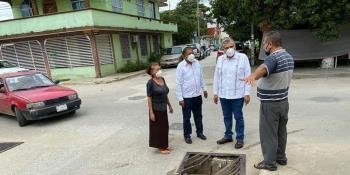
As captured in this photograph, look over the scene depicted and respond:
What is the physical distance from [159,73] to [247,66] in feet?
4.99

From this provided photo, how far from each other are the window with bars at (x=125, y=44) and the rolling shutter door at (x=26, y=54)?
17.8 ft

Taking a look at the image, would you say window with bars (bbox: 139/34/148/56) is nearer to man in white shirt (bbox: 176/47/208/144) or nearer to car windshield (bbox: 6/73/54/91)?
car windshield (bbox: 6/73/54/91)

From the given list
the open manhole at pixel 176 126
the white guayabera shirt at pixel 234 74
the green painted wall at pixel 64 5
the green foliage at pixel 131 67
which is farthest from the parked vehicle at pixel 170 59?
the white guayabera shirt at pixel 234 74

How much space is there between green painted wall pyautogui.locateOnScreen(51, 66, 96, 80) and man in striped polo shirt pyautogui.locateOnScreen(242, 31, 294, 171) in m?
16.3

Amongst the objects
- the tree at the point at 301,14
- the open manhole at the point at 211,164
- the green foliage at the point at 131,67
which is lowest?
the green foliage at the point at 131,67

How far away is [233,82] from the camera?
5414 millimetres

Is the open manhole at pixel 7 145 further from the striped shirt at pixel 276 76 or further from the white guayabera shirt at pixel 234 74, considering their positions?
the striped shirt at pixel 276 76

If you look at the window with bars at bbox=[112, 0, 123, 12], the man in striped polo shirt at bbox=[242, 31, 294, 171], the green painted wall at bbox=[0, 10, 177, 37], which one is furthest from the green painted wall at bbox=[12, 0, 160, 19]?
the man in striped polo shirt at bbox=[242, 31, 294, 171]

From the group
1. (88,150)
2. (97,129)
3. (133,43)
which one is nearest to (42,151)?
(88,150)

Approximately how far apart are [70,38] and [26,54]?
3.82 metres

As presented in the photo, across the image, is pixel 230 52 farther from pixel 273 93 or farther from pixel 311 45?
pixel 311 45

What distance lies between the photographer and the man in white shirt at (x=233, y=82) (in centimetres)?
536

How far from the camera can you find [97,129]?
774cm

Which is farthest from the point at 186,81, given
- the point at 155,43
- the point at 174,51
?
the point at 155,43
